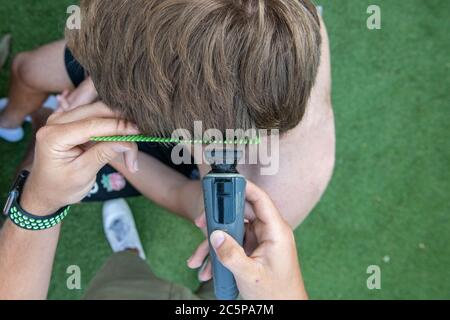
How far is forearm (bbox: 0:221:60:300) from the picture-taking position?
0.86 meters

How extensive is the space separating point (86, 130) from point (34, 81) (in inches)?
22.0

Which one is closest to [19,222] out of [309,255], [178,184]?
[178,184]

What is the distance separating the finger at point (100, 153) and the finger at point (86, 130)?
0.03m

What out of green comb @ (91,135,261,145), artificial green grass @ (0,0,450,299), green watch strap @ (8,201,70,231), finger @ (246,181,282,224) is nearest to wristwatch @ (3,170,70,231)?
green watch strap @ (8,201,70,231)

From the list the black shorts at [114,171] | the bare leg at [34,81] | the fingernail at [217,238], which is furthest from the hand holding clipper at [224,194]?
the bare leg at [34,81]

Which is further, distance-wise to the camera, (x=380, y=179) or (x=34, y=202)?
(x=380, y=179)

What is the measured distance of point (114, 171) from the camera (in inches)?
44.3

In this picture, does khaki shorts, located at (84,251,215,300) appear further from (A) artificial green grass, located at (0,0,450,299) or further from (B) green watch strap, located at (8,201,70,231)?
(B) green watch strap, located at (8,201,70,231)

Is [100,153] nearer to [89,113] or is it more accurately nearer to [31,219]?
[89,113]

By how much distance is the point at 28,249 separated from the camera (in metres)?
0.87

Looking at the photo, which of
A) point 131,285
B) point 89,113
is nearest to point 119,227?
point 131,285

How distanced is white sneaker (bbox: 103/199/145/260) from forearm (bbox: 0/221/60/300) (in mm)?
397

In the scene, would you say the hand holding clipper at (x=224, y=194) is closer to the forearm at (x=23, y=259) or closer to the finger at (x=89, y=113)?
the finger at (x=89, y=113)
